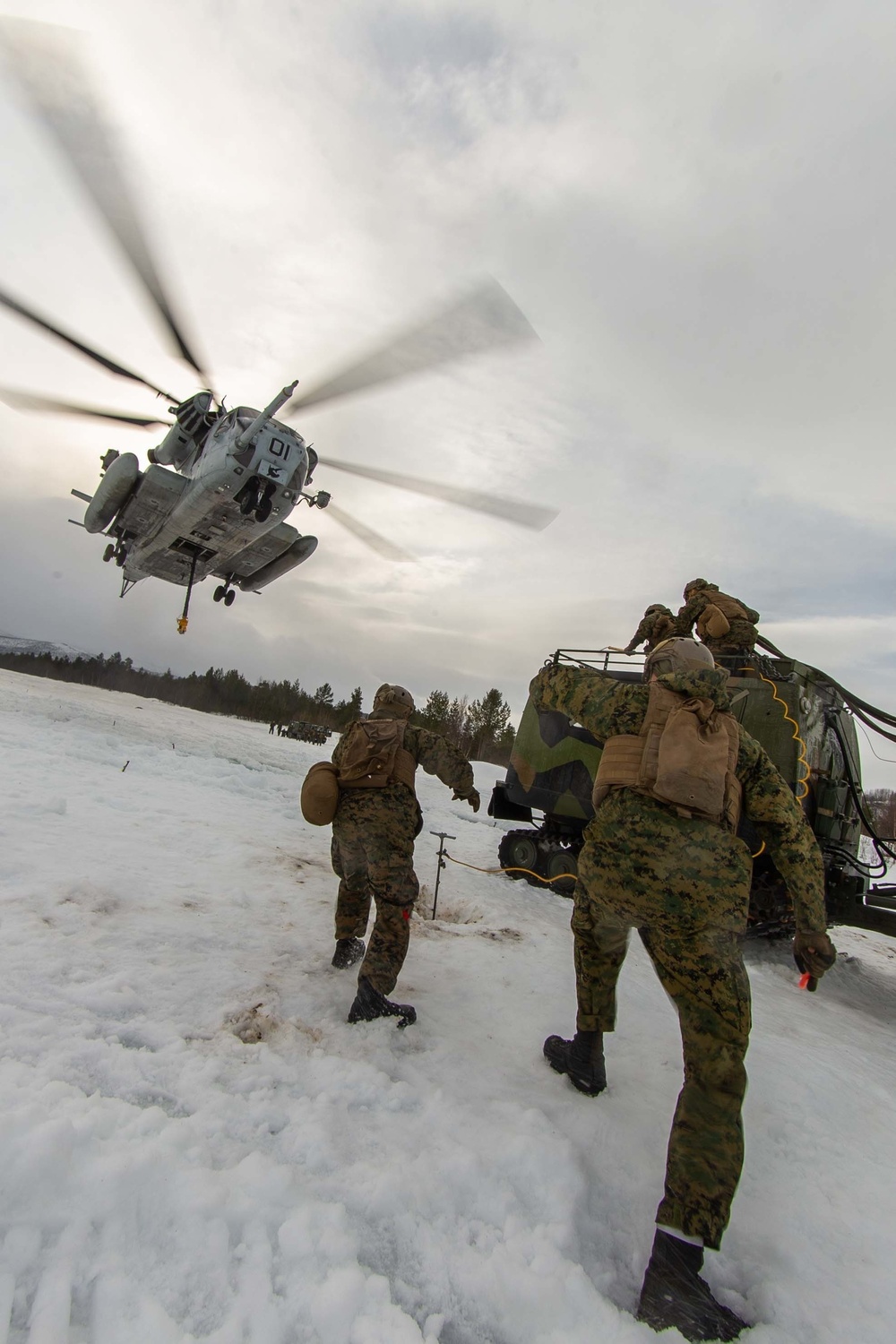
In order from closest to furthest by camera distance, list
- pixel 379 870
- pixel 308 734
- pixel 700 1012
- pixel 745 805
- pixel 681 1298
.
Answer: pixel 681 1298 < pixel 700 1012 < pixel 745 805 < pixel 379 870 < pixel 308 734

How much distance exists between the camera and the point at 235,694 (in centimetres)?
Answer: 8225

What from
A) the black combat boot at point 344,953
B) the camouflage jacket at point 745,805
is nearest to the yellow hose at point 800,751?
the camouflage jacket at point 745,805

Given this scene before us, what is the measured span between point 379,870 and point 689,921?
63.7 inches

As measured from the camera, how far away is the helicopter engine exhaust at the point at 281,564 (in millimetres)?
13141

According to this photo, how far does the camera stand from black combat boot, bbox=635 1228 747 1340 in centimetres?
169

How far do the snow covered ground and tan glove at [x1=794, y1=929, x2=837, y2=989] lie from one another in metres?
0.85

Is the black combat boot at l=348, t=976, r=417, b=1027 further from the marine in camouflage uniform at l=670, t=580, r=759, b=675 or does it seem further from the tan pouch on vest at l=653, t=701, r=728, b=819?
the marine in camouflage uniform at l=670, t=580, r=759, b=675

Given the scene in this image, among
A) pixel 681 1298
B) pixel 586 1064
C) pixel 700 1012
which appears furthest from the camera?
pixel 586 1064

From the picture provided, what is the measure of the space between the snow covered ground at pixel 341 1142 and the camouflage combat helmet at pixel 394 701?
4.97 ft

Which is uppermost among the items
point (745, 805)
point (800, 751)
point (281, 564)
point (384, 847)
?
point (281, 564)

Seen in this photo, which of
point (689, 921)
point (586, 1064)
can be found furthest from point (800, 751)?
point (689, 921)

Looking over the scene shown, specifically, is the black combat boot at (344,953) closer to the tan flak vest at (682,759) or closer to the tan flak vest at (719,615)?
the tan flak vest at (682,759)

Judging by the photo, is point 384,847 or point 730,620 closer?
point 384,847

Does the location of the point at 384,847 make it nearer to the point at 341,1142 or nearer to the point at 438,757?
the point at 438,757
